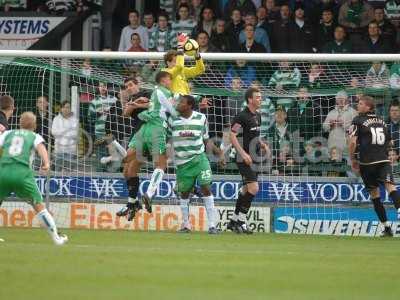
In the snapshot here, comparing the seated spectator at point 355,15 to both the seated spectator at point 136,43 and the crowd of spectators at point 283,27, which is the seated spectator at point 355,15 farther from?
the seated spectator at point 136,43

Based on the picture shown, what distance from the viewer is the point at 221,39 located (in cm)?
2169

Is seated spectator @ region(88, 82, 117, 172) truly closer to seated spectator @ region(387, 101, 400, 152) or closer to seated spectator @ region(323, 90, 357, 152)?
seated spectator @ region(323, 90, 357, 152)

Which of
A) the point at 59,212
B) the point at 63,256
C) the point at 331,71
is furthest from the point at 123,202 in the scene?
the point at 63,256

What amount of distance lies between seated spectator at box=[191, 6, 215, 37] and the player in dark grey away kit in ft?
18.2

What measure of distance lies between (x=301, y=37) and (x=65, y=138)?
503 centimetres

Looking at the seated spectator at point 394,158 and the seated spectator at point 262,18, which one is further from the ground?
the seated spectator at point 262,18

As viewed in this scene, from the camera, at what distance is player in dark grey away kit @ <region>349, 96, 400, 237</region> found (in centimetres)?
1714

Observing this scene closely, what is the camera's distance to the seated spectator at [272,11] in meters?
22.0

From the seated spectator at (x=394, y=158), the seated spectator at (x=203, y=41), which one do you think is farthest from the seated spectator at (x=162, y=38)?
the seated spectator at (x=394, y=158)

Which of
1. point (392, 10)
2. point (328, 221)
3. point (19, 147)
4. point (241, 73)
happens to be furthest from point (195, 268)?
point (392, 10)

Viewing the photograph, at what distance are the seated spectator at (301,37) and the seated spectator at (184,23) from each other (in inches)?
81.2

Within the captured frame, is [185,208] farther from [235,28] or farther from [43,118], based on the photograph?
[235,28]

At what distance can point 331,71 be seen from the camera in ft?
64.1

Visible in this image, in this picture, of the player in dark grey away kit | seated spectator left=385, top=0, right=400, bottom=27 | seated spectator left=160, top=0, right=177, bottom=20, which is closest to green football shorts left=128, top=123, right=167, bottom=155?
the player in dark grey away kit
